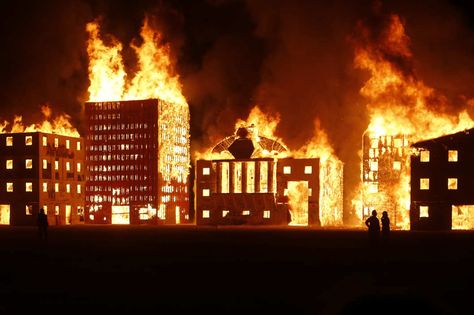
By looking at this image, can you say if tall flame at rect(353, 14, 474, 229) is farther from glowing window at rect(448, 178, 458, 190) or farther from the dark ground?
the dark ground

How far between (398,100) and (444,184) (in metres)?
10.6

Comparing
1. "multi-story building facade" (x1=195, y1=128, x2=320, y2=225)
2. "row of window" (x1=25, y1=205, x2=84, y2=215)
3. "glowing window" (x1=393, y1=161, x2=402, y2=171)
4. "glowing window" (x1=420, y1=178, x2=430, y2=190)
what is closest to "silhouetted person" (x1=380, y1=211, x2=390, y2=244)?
"glowing window" (x1=420, y1=178, x2=430, y2=190)

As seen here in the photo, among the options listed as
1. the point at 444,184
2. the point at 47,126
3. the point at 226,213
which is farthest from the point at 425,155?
the point at 47,126

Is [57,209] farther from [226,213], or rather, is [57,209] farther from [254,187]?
[254,187]

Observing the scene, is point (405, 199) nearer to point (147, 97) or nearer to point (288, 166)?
point (288, 166)

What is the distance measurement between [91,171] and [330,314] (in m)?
96.8

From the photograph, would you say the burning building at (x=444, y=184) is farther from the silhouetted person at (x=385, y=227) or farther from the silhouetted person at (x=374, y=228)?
the silhouetted person at (x=374, y=228)

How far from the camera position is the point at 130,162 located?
98.9 m

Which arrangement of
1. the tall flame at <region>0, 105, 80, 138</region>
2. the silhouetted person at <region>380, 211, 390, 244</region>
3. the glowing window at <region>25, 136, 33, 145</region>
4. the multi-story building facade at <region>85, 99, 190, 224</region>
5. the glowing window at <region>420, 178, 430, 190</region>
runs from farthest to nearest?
the tall flame at <region>0, 105, 80, 138</region>
the multi-story building facade at <region>85, 99, 190, 224</region>
the glowing window at <region>25, 136, 33, 145</region>
the glowing window at <region>420, 178, 430, 190</region>
the silhouetted person at <region>380, 211, 390, 244</region>

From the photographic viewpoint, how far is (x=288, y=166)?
90188 mm

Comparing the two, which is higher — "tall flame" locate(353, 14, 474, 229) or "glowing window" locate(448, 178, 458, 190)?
"tall flame" locate(353, 14, 474, 229)

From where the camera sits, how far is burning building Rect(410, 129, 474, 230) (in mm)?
72000

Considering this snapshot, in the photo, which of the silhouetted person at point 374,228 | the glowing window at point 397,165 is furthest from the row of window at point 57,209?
the silhouetted person at point 374,228

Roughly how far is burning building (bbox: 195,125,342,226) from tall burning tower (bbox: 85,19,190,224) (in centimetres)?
798
